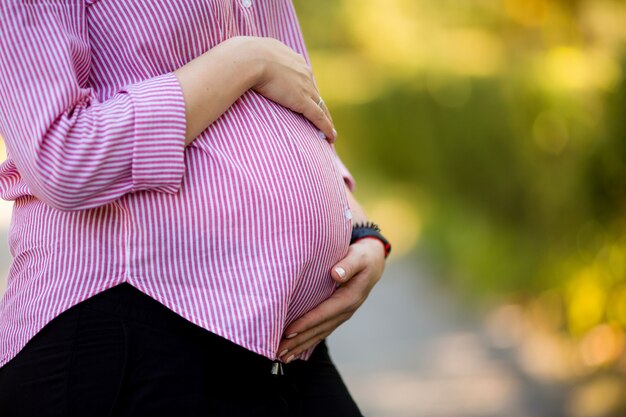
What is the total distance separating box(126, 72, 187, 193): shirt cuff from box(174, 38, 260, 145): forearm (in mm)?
23

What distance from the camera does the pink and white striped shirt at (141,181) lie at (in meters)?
1.10

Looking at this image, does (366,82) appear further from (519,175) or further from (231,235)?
(231,235)

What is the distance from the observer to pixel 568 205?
13.6ft

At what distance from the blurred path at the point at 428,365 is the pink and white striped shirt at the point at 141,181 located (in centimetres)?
224

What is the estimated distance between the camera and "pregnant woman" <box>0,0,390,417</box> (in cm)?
111

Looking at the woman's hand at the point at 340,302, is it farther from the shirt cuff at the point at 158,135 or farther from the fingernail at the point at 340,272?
the shirt cuff at the point at 158,135

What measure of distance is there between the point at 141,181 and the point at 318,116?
43 centimetres

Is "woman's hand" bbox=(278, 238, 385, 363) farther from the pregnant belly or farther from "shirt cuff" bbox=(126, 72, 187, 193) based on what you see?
"shirt cuff" bbox=(126, 72, 187, 193)

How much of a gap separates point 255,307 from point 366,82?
6145 millimetres

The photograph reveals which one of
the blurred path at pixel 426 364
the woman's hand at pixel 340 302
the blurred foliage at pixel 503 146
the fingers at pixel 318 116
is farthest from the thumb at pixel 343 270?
the blurred foliage at pixel 503 146

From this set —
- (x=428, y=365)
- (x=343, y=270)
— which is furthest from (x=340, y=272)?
(x=428, y=365)

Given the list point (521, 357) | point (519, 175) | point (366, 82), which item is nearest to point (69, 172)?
point (521, 357)

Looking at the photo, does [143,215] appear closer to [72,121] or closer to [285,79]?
[72,121]

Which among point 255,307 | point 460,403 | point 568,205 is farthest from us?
point 568,205
